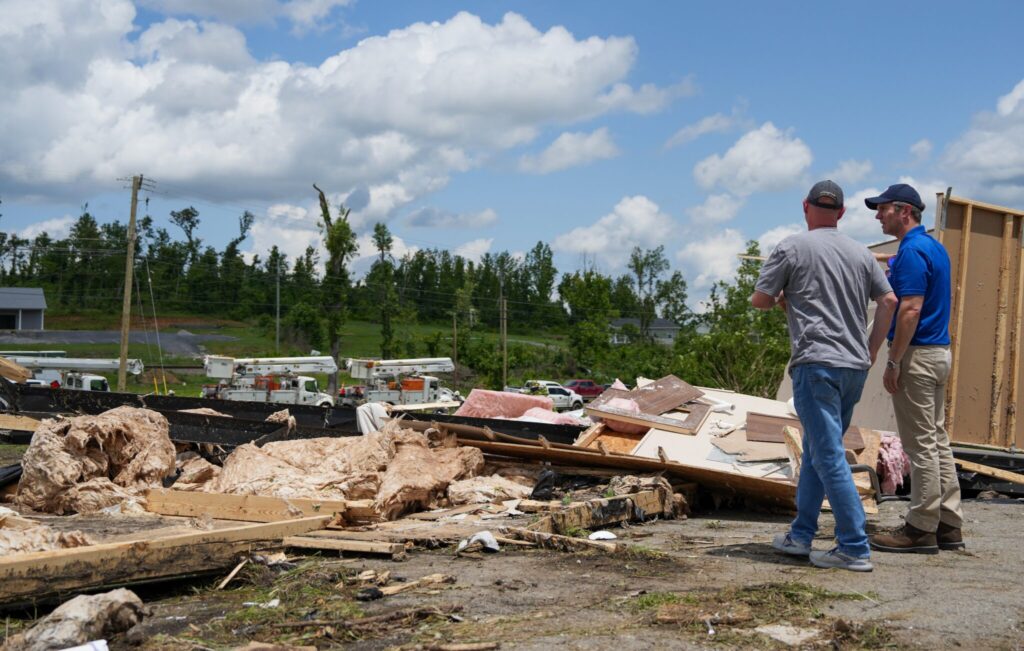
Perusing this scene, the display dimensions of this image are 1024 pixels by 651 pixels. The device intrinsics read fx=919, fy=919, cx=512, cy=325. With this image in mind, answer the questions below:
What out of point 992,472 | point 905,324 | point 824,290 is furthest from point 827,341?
point 992,472

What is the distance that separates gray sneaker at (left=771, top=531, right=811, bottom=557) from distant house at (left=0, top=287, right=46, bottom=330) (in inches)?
3017

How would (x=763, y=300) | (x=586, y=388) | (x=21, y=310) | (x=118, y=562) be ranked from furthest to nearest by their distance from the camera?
1. (x=21, y=310)
2. (x=586, y=388)
3. (x=763, y=300)
4. (x=118, y=562)

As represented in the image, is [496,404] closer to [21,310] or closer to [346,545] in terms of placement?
[346,545]

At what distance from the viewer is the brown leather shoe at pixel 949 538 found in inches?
218

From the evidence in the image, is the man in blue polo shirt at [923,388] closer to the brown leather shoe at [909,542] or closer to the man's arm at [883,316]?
the brown leather shoe at [909,542]

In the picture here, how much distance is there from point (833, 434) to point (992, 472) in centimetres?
484

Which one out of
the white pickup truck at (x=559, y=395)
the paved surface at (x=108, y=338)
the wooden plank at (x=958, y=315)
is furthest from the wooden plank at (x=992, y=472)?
the paved surface at (x=108, y=338)

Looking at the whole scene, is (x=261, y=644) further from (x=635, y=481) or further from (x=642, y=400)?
(x=642, y=400)

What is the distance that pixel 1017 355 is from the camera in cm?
Result: 994

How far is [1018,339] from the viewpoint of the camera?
9.94 metres

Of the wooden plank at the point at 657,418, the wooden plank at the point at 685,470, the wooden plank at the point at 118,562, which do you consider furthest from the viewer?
the wooden plank at the point at 657,418

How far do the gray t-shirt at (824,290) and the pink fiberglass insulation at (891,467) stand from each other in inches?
155

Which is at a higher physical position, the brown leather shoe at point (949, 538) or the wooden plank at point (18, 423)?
the brown leather shoe at point (949, 538)

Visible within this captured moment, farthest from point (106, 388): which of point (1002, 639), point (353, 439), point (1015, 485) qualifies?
point (1002, 639)
